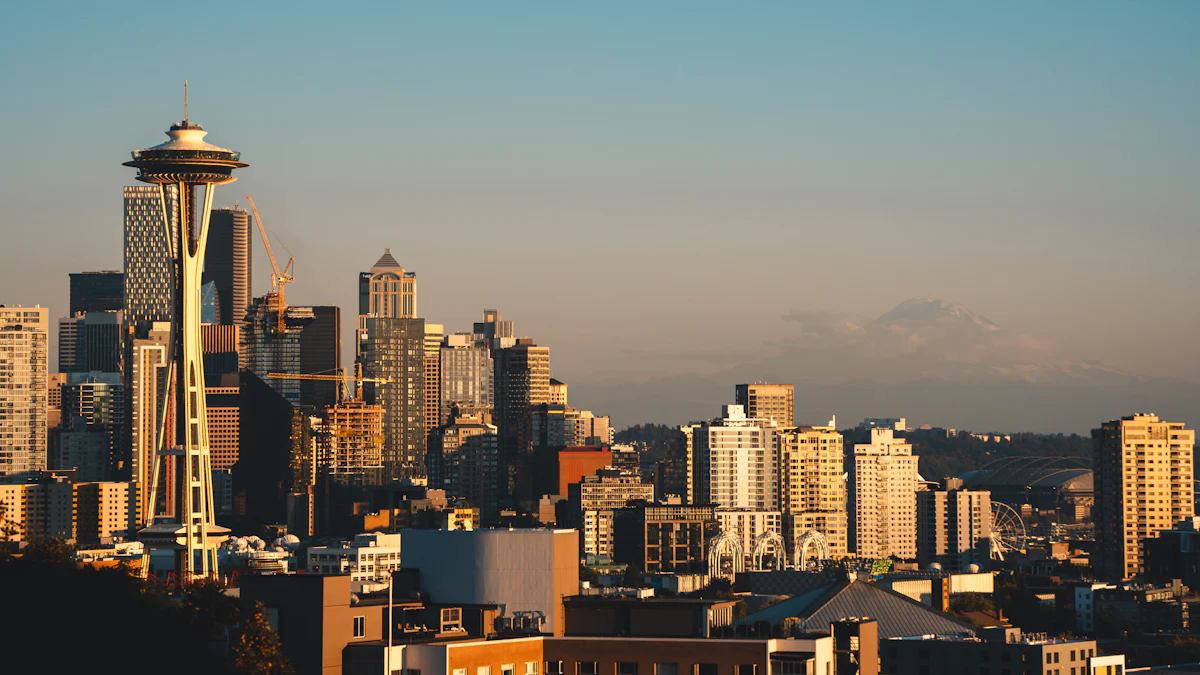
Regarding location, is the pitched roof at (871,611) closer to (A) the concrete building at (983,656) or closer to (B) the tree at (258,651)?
(A) the concrete building at (983,656)

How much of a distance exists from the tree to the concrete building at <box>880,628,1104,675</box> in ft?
202

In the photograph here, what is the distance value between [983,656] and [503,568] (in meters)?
55.0

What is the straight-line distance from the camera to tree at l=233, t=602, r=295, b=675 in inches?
1827

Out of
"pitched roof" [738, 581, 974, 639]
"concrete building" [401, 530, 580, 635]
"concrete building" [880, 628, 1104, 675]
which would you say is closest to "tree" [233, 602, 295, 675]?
"concrete building" [401, 530, 580, 635]

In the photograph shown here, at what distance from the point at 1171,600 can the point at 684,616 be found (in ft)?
435

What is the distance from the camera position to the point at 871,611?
12812 cm

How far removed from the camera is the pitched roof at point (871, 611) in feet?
406

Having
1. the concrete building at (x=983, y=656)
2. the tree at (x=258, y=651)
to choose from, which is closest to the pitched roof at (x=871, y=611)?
the concrete building at (x=983, y=656)

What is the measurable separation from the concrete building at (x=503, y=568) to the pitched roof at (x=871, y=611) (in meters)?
65.0

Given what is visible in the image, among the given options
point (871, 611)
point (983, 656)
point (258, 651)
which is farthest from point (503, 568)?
point (871, 611)

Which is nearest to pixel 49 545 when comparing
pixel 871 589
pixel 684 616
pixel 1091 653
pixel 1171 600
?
pixel 684 616

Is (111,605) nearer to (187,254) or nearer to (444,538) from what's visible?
(444,538)

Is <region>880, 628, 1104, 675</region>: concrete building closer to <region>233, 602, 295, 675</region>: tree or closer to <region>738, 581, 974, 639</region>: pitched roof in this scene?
<region>738, 581, 974, 639</region>: pitched roof

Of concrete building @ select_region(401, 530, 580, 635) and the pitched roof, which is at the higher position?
concrete building @ select_region(401, 530, 580, 635)
